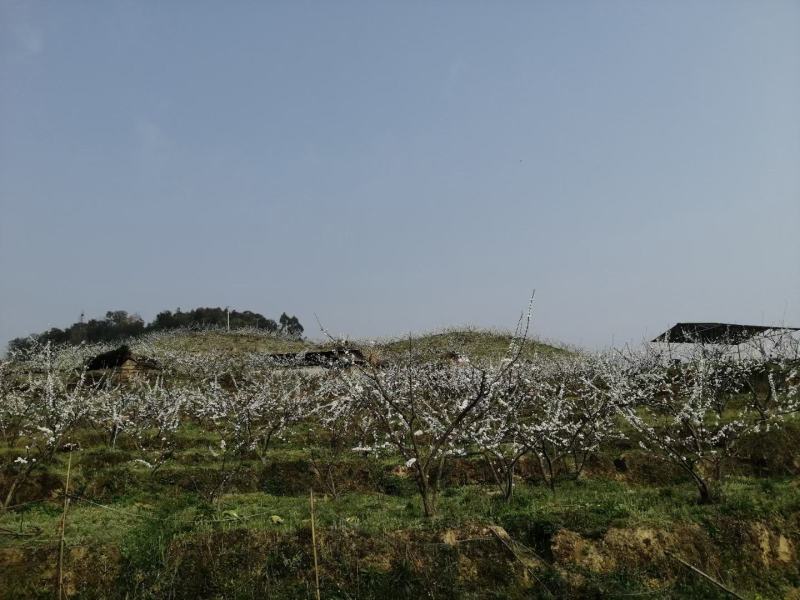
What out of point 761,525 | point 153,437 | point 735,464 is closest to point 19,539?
Result: point 153,437

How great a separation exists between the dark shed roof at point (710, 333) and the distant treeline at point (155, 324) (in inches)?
1873

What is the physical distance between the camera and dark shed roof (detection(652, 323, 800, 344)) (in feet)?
98.3

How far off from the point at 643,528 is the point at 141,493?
1126 centimetres

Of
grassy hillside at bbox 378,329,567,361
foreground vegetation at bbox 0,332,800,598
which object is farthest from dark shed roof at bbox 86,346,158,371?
grassy hillside at bbox 378,329,567,361

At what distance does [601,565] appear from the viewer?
902cm

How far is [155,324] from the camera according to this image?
246 ft

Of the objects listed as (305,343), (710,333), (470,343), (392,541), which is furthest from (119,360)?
(710,333)

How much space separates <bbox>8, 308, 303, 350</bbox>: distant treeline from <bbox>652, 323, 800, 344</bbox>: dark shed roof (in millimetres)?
47575

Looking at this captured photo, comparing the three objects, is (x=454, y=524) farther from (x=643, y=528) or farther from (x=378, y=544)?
(x=643, y=528)

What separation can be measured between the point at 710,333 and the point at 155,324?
65.3 meters

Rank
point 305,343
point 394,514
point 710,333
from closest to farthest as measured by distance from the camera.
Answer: point 394,514 < point 710,333 < point 305,343

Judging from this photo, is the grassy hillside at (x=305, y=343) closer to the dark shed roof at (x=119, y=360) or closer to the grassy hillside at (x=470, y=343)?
the grassy hillside at (x=470, y=343)

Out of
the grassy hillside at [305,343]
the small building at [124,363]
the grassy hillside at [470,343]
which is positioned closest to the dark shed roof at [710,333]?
the grassy hillside at [470,343]

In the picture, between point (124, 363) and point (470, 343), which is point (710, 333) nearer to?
point (470, 343)
